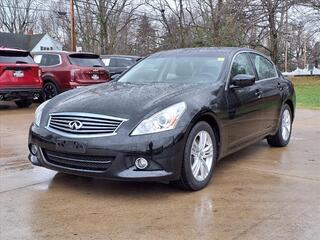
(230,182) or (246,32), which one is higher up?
(246,32)

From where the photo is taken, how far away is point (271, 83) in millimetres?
7035

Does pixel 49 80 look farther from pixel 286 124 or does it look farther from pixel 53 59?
pixel 286 124

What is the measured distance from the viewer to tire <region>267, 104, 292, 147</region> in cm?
745

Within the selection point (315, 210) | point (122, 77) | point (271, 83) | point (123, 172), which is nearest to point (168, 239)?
point (123, 172)

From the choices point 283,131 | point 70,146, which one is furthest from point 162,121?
point 283,131

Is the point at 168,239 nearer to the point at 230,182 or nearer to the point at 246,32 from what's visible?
the point at 230,182

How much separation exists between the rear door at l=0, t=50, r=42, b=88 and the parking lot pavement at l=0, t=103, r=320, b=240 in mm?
6520

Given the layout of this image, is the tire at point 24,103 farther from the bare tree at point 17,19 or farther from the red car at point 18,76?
the bare tree at point 17,19

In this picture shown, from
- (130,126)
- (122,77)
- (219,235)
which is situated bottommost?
(219,235)

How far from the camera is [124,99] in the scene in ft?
16.4

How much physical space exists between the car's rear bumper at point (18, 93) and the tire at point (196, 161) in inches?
333

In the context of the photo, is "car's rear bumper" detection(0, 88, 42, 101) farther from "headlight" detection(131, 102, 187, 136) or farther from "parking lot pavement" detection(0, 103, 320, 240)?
"headlight" detection(131, 102, 187, 136)

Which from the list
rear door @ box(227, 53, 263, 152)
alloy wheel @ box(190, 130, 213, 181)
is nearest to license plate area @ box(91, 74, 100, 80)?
rear door @ box(227, 53, 263, 152)

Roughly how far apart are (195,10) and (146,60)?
31589 millimetres
